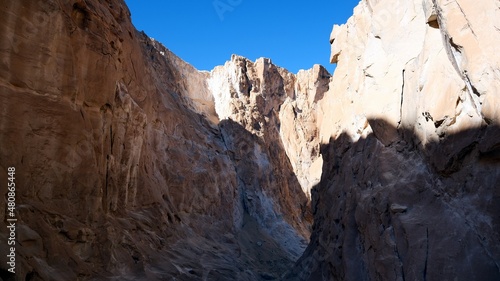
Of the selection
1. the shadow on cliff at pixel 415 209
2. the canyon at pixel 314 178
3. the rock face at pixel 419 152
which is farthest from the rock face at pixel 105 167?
the rock face at pixel 419 152

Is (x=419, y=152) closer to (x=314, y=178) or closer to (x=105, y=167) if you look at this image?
(x=105, y=167)

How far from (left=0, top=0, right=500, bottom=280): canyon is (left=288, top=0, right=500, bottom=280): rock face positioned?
1.9 inches

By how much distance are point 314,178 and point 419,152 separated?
18.5 metres

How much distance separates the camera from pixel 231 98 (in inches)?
1898

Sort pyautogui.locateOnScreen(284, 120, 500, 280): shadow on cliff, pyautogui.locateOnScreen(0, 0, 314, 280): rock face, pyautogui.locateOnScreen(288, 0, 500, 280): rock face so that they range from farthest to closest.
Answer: pyautogui.locateOnScreen(0, 0, 314, 280): rock face
pyautogui.locateOnScreen(288, 0, 500, 280): rock face
pyautogui.locateOnScreen(284, 120, 500, 280): shadow on cliff

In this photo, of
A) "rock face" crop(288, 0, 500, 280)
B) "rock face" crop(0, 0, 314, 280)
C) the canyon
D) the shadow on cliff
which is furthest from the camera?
"rock face" crop(0, 0, 314, 280)

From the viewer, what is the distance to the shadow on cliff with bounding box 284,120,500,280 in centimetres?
955

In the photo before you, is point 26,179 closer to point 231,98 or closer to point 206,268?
point 206,268

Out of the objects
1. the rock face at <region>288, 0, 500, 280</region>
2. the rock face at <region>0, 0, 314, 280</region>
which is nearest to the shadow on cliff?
the rock face at <region>288, 0, 500, 280</region>

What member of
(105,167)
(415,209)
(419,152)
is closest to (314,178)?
(105,167)

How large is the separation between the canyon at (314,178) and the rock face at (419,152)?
5 centimetres

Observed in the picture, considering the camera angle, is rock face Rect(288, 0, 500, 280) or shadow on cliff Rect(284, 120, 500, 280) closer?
shadow on cliff Rect(284, 120, 500, 280)

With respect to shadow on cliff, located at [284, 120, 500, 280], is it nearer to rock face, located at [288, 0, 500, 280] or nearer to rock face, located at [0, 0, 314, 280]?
rock face, located at [288, 0, 500, 280]

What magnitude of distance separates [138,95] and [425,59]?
16.0 metres
